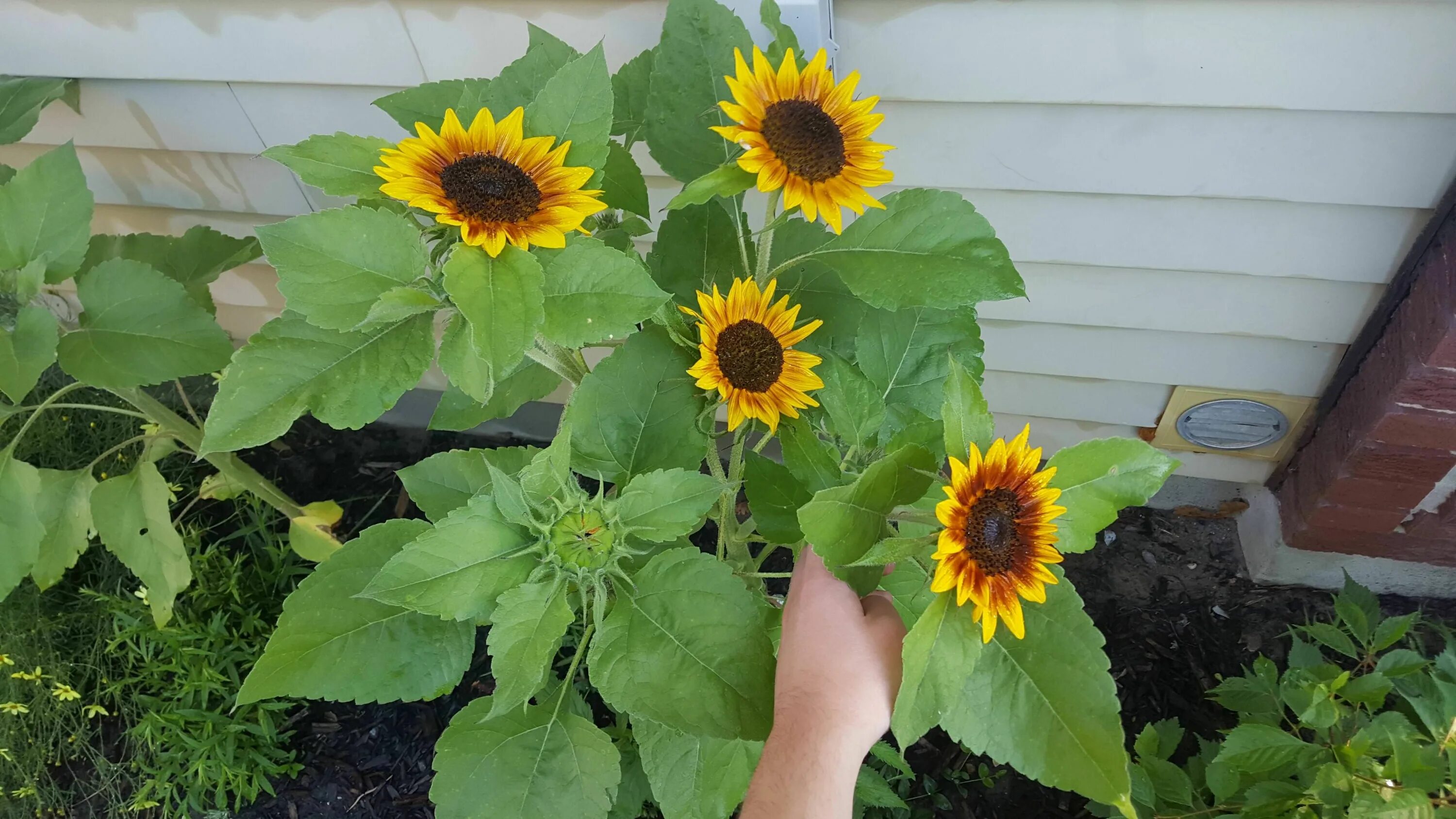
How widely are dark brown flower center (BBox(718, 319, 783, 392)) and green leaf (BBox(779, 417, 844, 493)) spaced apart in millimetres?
70

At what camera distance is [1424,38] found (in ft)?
3.46

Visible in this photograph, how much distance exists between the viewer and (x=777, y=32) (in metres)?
0.91

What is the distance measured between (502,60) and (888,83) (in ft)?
1.94

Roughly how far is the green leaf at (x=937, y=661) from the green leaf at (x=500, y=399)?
0.63 meters

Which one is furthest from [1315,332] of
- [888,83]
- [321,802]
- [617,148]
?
[321,802]

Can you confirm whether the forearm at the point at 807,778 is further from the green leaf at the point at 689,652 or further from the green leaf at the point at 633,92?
the green leaf at the point at 633,92

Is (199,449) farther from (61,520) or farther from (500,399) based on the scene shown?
(500,399)

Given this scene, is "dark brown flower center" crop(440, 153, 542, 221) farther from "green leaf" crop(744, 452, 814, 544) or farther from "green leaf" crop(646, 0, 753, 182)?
"green leaf" crop(744, 452, 814, 544)

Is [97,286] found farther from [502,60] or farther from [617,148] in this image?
[617,148]

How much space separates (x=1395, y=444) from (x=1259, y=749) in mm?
599

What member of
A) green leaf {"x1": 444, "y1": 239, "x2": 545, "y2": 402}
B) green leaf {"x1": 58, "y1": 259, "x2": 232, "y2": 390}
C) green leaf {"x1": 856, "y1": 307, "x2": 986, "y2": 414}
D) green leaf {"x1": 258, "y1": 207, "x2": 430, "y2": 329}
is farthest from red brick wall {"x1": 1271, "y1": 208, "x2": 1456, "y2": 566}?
green leaf {"x1": 58, "y1": 259, "x2": 232, "y2": 390}

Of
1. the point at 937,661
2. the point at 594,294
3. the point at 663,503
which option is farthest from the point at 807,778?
the point at 594,294

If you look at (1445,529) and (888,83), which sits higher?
(888,83)

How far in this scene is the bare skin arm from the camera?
856 mm
